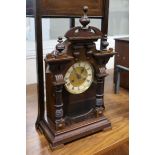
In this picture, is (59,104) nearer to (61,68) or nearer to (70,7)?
(61,68)

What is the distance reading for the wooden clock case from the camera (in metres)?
0.83

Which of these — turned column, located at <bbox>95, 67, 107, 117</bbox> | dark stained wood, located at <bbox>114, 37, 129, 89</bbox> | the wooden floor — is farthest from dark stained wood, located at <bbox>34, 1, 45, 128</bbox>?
dark stained wood, located at <bbox>114, 37, 129, 89</bbox>

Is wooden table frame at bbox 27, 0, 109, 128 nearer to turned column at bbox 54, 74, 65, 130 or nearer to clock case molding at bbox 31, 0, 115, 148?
clock case molding at bbox 31, 0, 115, 148

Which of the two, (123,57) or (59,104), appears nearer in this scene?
(59,104)

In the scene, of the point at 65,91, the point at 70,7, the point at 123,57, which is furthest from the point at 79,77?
the point at 123,57

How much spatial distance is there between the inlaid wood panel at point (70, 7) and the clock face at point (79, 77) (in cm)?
23

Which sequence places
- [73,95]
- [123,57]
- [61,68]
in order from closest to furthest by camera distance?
[61,68] → [73,95] → [123,57]

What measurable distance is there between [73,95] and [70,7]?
39cm

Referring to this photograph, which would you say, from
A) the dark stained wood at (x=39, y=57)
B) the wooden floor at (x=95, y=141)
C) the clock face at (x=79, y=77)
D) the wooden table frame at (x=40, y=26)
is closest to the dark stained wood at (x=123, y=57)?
the wooden floor at (x=95, y=141)

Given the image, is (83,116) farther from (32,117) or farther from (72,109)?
(32,117)

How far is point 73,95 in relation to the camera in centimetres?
94

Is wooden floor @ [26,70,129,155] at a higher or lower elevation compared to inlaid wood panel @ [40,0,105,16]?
lower
